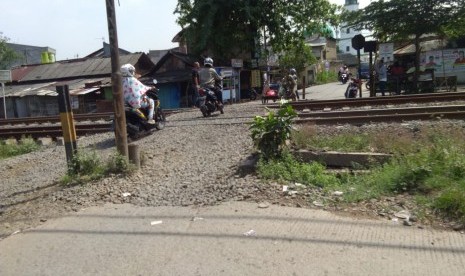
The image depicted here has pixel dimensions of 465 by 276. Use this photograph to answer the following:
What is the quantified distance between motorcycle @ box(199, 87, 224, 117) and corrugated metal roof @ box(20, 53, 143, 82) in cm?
2364

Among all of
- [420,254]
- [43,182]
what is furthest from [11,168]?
[420,254]

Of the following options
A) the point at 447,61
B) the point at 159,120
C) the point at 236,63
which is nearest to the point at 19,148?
the point at 159,120

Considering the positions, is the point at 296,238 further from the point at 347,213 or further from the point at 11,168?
the point at 11,168

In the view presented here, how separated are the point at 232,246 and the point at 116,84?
373cm

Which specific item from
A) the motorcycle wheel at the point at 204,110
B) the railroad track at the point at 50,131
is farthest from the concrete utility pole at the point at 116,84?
the railroad track at the point at 50,131

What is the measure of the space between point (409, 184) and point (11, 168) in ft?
25.6

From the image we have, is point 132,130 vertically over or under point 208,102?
under

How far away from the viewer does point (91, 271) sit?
4.02 metres

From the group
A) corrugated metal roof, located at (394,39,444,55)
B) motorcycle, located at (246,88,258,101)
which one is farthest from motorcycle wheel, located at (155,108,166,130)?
corrugated metal roof, located at (394,39,444,55)

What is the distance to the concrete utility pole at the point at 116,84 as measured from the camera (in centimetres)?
687

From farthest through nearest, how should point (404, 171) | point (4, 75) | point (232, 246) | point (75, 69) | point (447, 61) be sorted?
1. point (75, 69)
2. point (447, 61)
3. point (4, 75)
4. point (404, 171)
5. point (232, 246)

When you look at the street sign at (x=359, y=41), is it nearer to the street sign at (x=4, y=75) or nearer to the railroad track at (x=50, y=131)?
the railroad track at (x=50, y=131)

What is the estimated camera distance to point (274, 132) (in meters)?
6.38

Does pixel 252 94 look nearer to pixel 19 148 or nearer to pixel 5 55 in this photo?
pixel 19 148
